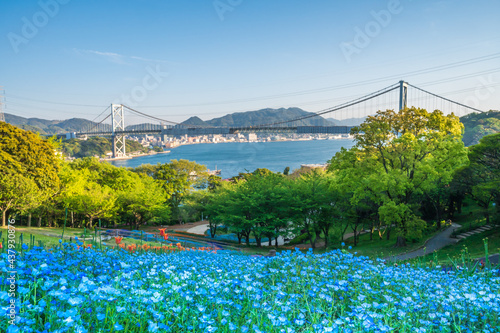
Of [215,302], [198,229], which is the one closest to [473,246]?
[215,302]

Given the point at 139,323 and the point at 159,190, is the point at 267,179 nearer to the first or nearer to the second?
the point at 159,190

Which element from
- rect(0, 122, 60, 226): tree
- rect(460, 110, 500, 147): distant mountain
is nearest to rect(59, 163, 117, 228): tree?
rect(0, 122, 60, 226): tree

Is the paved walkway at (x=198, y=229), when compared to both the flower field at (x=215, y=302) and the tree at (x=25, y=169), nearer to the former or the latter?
the tree at (x=25, y=169)

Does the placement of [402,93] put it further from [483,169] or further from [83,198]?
[83,198]

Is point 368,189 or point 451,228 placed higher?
point 368,189

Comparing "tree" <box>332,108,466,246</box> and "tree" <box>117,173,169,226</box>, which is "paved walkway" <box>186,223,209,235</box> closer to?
"tree" <box>117,173,169,226</box>

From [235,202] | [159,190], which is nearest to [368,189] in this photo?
[235,202]

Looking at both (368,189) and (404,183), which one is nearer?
(404,183)
